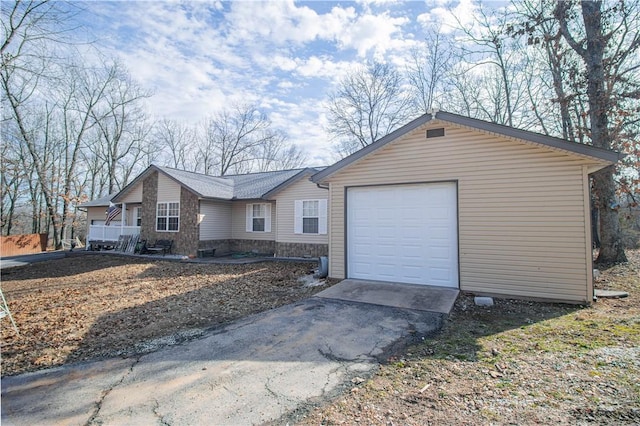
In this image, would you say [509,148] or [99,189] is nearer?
[509,148]

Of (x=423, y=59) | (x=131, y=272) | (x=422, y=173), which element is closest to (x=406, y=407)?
(x=422, y=173)

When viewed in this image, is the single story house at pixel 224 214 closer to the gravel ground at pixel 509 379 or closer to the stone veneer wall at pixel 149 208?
the stone veneer wall at pixel 149 208

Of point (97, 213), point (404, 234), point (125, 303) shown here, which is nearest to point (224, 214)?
point (125, 303)

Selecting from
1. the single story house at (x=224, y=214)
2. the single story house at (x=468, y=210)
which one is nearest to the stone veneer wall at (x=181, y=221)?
the single story house at (x=224, y=214)

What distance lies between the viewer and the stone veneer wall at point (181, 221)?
1463cm

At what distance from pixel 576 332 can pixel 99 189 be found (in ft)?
124

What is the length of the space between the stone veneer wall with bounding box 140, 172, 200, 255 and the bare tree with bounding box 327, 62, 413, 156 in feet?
47.2

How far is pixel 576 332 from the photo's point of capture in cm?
457

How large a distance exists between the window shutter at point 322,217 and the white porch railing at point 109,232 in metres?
10.8

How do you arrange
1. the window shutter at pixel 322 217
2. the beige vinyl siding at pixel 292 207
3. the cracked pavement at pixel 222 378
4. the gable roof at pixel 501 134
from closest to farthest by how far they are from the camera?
1. the cracked pavement at pixel 222 378
2. the gable roof at pixel 501 134
3. the window shutter at pixel 322 217
4. the beige vinyl siding at pixel 292 207

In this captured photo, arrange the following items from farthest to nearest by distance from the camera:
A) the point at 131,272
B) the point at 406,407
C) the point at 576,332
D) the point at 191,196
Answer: the point at 191,196 → the point at 131,272 → the point at 576,332 → the point at 406,407

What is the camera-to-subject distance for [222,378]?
3.39 metres

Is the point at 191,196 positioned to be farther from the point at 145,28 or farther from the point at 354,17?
the point at 354,17

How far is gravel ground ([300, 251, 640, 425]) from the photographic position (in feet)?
8.80
